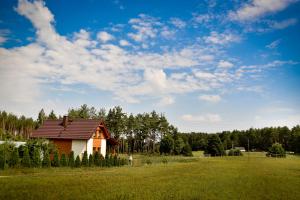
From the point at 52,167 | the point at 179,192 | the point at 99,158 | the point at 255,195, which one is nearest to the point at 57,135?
the point at 99,158

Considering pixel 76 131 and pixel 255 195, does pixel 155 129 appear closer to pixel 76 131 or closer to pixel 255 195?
pixel 76 131

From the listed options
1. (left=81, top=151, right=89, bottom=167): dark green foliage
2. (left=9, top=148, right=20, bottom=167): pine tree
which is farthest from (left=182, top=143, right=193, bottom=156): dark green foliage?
(left=9, top=148, right=20, bottom=167): pine tree

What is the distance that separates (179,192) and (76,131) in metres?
27.5

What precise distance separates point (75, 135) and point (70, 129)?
2.02 meters

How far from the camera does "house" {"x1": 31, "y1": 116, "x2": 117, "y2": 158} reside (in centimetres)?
4062

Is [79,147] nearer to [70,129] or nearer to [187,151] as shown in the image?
[70,129]

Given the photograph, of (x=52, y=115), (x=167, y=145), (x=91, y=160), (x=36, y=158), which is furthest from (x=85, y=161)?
(x=52, y=115)

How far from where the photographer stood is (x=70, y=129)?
140ft

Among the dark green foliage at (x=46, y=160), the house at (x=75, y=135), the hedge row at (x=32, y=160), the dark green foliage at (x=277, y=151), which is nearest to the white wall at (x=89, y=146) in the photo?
the house at (x=75, y=135)

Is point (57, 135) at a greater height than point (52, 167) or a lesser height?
greater

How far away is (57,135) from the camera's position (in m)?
41.9

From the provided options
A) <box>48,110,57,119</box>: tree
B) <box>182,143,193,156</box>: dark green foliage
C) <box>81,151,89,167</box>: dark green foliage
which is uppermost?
<box>48,110,57,119</box>: tree

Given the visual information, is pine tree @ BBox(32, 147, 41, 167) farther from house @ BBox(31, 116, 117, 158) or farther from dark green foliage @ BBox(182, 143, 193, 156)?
dark green foliage @ BBox(182, 143, 193, 156)

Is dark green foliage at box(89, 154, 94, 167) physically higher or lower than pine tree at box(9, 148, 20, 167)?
lower
